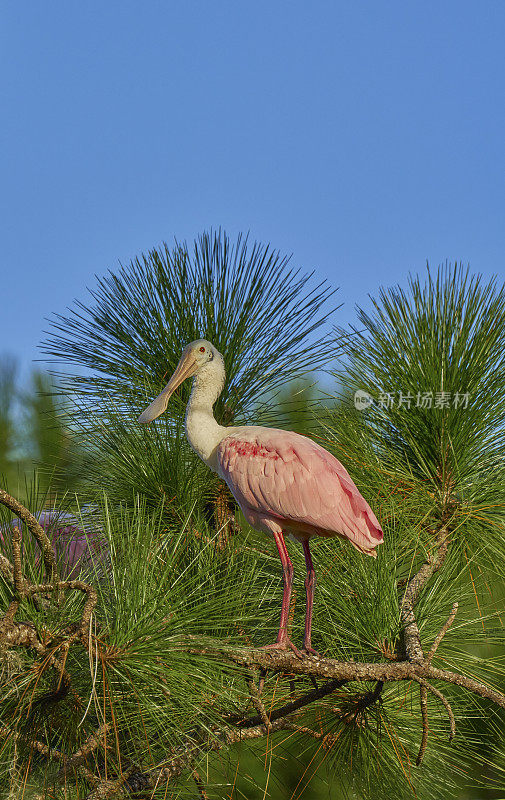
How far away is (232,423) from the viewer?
7.61ft

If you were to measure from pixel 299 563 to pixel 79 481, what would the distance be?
2.95 ft

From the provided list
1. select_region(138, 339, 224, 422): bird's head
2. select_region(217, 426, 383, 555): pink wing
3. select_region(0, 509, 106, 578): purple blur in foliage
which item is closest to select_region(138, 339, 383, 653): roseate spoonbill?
select_region(217, 426, 383, 555): pink wing

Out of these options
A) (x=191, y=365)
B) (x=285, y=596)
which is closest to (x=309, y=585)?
(x=285, y=596)

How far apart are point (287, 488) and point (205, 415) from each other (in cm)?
32

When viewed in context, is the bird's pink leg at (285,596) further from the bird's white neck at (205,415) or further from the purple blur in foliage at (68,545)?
the purple blur in foliage at (68,545)

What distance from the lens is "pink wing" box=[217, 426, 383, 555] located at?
1650mm

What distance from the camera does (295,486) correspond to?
5.65 ft

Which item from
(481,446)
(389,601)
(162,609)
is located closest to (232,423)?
(481,446)

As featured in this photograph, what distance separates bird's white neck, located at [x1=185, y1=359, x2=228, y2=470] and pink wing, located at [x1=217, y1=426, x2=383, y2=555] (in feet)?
0.16

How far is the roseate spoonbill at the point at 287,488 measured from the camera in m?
1.65

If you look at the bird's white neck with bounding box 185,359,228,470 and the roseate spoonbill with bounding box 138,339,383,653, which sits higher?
the bird's white neck with bounding box 185,359,228,470

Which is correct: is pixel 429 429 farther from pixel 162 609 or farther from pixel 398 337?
pixel 162 609

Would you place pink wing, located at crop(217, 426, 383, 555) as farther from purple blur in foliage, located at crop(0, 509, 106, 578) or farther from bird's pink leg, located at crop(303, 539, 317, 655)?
purple blur in foliage, located at crop(0, 509, 106, 578)

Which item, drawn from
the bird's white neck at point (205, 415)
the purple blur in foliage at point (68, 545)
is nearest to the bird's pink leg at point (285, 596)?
the bird's white neck at point (205, 415)
